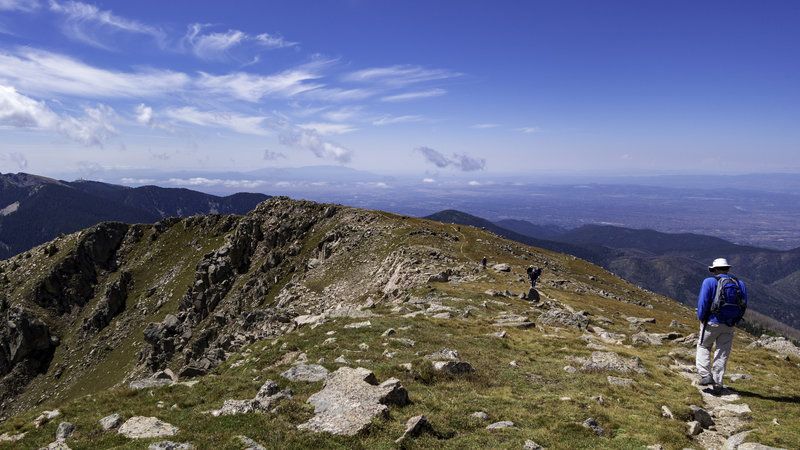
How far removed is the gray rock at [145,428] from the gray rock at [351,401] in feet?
16.5

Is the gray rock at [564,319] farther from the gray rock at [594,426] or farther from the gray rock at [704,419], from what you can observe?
the gray rock at [594,426]

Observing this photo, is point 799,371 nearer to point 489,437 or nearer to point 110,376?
point 489,437

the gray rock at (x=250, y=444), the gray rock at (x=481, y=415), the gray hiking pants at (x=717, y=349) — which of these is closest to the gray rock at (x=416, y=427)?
the gray rock at (x=481, y=415)

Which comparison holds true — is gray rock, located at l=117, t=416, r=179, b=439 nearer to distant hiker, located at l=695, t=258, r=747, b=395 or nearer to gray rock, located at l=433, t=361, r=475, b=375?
gray rock, located at l=433, t=361, r=475, b=375

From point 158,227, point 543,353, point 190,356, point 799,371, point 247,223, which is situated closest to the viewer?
point 799,371

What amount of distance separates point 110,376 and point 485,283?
8176 cm

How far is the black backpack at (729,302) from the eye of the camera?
15.2 meters

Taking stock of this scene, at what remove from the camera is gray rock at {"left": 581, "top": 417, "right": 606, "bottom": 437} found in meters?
12.2

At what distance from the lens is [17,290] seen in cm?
11006

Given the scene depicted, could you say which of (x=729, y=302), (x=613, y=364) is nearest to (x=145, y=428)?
(x=613, y=364)

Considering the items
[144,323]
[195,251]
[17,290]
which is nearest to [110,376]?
[144,323]

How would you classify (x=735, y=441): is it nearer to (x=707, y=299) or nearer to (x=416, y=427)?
(x=707, y=299)

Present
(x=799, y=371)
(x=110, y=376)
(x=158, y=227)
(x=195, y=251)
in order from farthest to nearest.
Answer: (x=158, y=227), (x=195, y=251), (x=110, y=376), (x=799, y=371)

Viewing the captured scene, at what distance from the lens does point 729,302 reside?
50.2 feet
